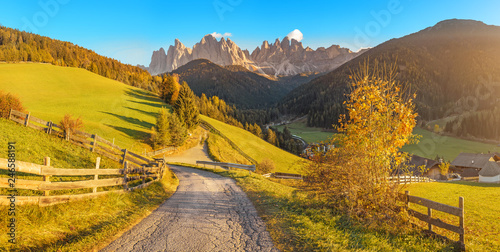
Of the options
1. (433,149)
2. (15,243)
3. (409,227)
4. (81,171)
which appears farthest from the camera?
(433,149)

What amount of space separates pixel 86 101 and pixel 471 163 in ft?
391

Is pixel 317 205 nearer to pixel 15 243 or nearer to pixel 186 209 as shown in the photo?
pixel 186 209

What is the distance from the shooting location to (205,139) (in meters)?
56.9

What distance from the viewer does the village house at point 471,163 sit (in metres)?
67.7

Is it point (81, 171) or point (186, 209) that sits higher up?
point (81, 171)

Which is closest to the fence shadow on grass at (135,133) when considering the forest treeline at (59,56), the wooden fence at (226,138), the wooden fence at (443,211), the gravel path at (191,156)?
the gravel path at (191,156)

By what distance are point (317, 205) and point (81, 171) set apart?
1009 cm

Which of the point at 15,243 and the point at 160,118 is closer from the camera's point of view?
the point at 15,243

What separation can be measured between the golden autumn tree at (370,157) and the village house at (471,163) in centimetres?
8743

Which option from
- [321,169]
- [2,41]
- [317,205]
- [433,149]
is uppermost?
[2,41]

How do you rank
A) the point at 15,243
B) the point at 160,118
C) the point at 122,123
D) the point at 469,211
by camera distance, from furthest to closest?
the point at 122,123 → the point at 160,118 → the point at 469,211 → the point at 15,243

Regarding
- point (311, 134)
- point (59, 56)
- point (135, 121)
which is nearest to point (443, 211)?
point (135, 121)

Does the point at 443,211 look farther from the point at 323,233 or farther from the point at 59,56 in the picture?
the point at 59,56

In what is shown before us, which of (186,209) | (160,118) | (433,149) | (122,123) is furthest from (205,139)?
(433,149)
